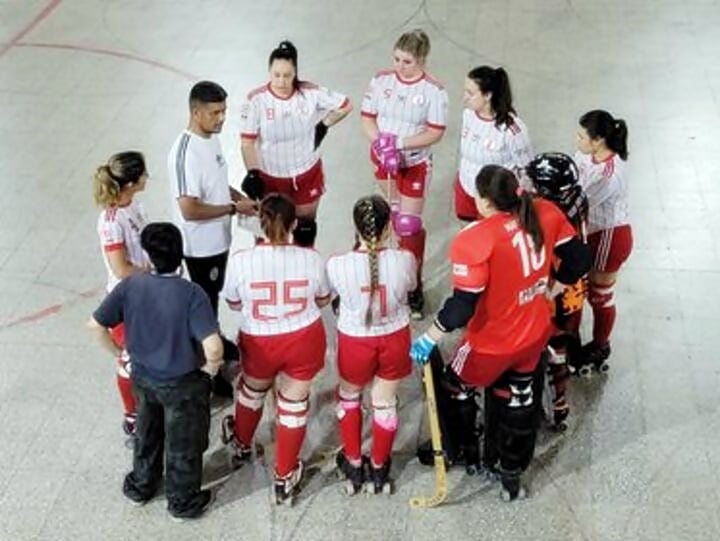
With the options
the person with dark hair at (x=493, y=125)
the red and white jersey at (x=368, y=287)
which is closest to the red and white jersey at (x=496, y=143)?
the person with dark hair at (x=493, y=125)

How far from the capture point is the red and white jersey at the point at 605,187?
451 cm

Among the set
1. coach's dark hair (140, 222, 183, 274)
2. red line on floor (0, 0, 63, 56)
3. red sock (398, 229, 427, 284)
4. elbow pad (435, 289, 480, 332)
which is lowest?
red line on floor (0, 0, 63, 56)

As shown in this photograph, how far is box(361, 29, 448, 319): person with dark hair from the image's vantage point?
5.05 metres

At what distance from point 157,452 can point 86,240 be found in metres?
2.16

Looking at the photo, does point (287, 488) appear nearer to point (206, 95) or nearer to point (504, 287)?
point (504, 287)

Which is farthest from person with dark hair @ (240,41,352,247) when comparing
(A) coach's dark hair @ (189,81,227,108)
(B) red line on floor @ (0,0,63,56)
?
(B) red line on floor @ (0,0,63,56)

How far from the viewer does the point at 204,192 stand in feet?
14.5

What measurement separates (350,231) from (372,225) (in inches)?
87.8

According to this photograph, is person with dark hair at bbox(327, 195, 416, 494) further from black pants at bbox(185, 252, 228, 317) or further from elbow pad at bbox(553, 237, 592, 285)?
black pants at bbox(185, 252, 228, 317)

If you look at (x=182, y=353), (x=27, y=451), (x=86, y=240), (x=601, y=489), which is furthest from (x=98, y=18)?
(x=601, y=489)

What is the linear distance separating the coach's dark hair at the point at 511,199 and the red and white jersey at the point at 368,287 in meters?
0.43

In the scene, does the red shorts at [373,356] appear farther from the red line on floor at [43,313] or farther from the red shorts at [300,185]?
the red line on floor at [43,313]

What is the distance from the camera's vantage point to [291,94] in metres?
4.97

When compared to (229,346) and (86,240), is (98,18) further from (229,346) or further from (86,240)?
(229,346)
